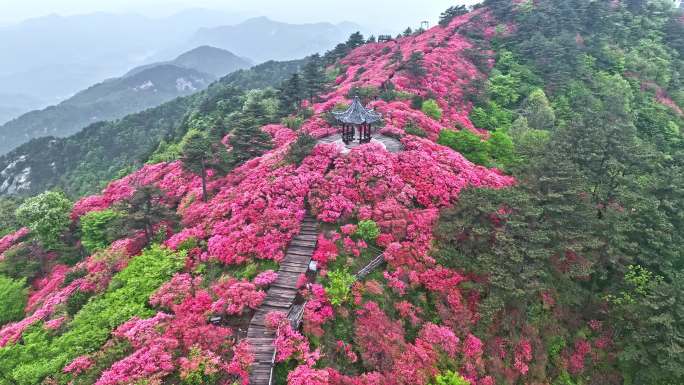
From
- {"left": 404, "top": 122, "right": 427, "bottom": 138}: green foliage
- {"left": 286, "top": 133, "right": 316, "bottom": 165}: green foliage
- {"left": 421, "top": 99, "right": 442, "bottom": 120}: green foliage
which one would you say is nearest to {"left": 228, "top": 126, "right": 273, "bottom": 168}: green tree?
{"left": 286, "top": 133, "right": 316, "bottom": 165}: green foliage

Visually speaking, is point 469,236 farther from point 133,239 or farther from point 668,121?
point 668,121

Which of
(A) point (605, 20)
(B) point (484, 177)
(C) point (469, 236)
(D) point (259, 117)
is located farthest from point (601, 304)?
(A) point (605, 20)

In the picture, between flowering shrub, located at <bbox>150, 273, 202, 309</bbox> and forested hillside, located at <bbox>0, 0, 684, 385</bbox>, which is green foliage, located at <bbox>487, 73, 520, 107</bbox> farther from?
flowering shrub, located at <bbox>150, 273, 202, 309</bbox>

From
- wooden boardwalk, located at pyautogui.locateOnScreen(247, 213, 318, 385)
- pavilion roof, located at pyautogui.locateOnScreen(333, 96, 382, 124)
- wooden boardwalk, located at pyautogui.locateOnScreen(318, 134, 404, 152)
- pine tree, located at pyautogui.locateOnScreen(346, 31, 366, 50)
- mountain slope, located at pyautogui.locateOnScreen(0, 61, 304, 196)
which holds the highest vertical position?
pine tree, located at pyautogui.locateOnScreen(346, 31, 366, 50)

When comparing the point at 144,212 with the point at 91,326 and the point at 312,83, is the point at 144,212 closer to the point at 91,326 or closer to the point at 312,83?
the point at 91,326

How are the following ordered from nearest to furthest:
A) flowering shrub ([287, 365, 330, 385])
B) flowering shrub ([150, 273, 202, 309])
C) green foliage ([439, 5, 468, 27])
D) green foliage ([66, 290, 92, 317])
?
flowering shrub ([287, 365, 330, 385])
flowering shrub ([150, 273, 202, 309])
green foliage ([66, 290, 92, 317])
green foliage ([439, 5, 468, 27])

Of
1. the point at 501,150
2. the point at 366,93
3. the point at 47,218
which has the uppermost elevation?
the point at 366,93

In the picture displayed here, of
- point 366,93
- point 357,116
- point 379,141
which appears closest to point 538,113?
point 366,93

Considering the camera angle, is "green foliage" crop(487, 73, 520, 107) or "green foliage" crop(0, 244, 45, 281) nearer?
"green foliage" crop(0, 244, 45, 281)
